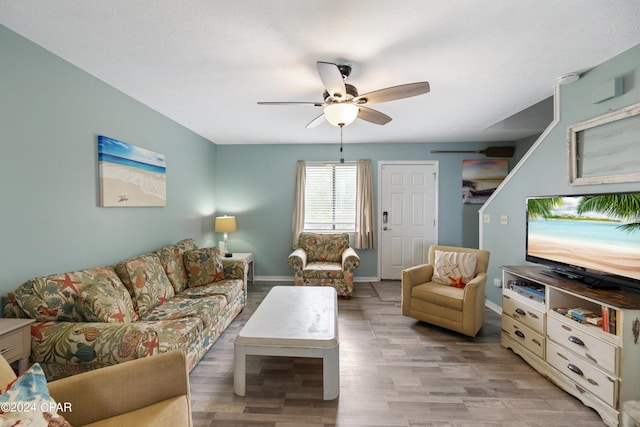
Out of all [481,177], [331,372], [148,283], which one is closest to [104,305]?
[148,283]

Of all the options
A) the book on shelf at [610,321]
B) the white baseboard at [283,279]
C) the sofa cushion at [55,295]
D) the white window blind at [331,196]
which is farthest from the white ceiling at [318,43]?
the white baseboard at [283,279]

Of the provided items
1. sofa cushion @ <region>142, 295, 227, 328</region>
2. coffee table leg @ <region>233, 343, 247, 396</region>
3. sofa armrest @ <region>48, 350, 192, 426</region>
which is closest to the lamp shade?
sofa cushion @ <region>142, 295, 227, 328</region>

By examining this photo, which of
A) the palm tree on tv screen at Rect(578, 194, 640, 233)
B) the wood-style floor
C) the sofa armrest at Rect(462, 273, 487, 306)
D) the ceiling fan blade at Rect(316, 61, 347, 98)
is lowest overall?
the wood-style floor

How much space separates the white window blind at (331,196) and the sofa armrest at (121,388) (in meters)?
3.64

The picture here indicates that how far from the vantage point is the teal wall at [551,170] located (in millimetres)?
1957

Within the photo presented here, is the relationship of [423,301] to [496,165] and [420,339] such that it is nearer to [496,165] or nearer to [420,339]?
[420,339]

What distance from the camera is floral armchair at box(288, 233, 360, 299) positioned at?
12.6 feet

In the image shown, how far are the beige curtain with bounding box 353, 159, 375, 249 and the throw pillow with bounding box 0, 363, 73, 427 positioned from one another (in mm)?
4077

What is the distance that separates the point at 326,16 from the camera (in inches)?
61.8

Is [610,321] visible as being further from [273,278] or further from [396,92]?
[273,278]

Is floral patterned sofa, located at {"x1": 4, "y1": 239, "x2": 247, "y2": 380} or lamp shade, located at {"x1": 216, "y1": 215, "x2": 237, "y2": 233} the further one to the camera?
lamp shade, located at {"x1": 216, "y1": 215, "x2": 237, "y2": 233}

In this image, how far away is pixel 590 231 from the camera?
6.47ft

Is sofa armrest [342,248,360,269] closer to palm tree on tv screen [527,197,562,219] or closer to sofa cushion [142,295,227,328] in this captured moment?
sofa cushion [142,295,227,328]

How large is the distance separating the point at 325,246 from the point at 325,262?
262mm
